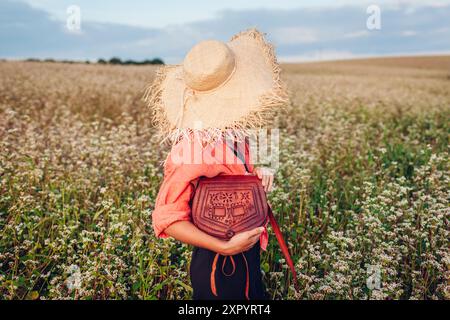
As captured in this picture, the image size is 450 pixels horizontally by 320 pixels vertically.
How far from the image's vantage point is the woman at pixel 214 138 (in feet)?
6.41

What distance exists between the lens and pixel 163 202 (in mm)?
1975

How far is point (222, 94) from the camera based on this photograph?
205 centimetres

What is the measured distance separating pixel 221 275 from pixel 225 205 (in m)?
0.36

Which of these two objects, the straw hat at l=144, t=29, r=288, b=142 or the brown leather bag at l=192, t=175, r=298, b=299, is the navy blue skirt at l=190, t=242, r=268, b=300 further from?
the straw hat at l=144, t=29, r=288, b=142

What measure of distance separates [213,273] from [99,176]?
352 cm

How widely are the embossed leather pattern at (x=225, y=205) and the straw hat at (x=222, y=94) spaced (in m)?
0.22

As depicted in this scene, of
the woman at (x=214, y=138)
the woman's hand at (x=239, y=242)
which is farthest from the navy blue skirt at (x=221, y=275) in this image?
the woman's hand at (x=239, y=242)

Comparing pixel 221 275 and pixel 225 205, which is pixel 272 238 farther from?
pixel 225 205

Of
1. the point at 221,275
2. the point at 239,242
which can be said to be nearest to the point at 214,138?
the point at 239,242

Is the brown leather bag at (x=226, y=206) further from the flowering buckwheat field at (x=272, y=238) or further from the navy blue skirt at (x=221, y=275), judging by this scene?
the flowering buckwheat field at (x=272, y=238)

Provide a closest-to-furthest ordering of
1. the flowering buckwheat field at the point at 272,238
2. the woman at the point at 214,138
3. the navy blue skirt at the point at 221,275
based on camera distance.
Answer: the woman at the point at 214,138 < the navy blue skirt at the point at 221,275 < the flowering buckwheat field at the point at 272,238

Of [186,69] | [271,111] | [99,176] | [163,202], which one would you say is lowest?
[99,176]
